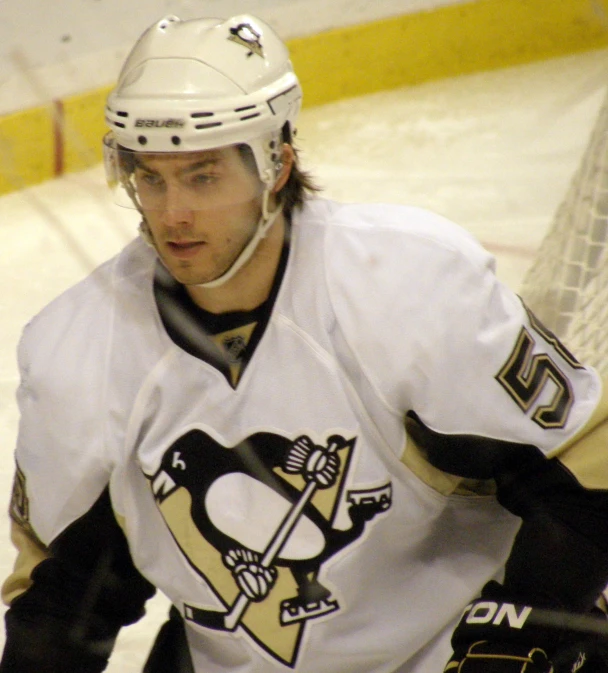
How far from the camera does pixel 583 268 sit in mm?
1821

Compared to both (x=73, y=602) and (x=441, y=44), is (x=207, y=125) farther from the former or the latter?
(x=441, y=44)

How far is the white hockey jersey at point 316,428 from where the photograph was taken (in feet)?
3.58

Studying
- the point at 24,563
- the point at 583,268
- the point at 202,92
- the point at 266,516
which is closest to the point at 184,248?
the point at 202,92

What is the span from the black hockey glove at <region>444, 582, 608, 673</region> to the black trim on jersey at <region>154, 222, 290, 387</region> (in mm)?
355

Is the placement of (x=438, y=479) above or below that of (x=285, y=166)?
below

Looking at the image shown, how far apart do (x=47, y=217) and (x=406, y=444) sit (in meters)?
2.00

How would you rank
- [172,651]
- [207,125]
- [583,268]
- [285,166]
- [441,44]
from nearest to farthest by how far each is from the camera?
[207,125] → [285,166] → [172,651] → [583,268] → [441,44]

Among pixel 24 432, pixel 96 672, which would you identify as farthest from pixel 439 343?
pixel 96 672

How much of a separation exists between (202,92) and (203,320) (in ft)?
0.78

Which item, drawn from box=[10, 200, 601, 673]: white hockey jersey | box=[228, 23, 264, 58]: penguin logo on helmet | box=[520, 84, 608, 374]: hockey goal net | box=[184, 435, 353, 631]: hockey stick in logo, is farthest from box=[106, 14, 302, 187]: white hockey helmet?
box=[520, 84, 608, 374]: hockey goal net

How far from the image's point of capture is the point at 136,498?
1.20m

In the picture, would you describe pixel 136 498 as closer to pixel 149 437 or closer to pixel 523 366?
pixel 149 437

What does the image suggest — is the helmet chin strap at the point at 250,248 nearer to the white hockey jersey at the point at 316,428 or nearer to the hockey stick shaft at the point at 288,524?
the white hockey jersey at the point at 316,428

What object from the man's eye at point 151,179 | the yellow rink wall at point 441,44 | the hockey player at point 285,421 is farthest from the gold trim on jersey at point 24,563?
the yellow rink wall at point 441,44
